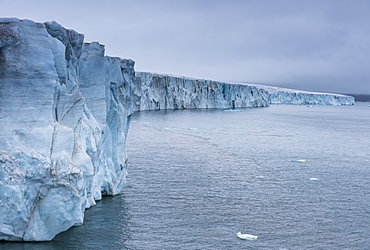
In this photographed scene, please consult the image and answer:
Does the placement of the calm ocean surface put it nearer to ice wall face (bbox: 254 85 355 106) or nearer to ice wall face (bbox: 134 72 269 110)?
ice wall face (bbox: 134 72 269 110)

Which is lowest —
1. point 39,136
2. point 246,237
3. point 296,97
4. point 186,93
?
point 246,237

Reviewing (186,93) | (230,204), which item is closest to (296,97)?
(186,93)

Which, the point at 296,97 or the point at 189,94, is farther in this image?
the point at 296,97

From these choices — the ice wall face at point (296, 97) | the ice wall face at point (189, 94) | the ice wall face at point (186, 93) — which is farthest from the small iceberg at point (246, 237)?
the ice wall face at point (296, 97)

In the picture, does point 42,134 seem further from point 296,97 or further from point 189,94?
point 296,97

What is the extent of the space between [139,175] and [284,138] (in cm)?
1929

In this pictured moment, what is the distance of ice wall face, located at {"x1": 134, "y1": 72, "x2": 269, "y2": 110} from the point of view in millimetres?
65688

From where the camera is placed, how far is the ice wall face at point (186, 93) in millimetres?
65688

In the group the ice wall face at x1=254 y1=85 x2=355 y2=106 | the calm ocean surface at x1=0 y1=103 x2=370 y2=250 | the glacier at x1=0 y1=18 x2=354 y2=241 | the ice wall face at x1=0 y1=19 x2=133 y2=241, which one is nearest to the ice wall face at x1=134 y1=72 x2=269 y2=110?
the ice wall face at x1=254 y1=85 x2=355 y2=106

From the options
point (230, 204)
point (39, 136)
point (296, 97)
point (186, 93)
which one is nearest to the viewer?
point (39, 136)

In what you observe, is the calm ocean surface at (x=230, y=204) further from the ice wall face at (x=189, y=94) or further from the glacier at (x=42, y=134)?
the ice wall face at (x=189, y=94)

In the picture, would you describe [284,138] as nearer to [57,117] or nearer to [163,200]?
[163,200]

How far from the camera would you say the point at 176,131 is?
3650cm

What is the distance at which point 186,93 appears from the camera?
73.5 metres
